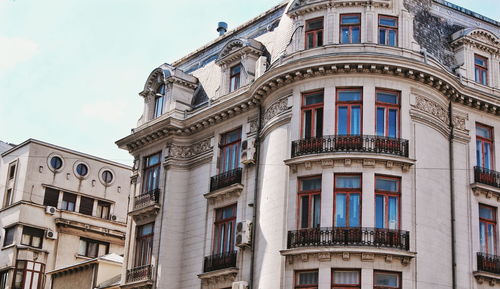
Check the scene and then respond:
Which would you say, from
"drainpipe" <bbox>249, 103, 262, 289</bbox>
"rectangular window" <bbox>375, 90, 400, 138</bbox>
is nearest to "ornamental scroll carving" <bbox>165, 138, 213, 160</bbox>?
"drainpipe" <bbox>249, 103, 262, 289</bbox>

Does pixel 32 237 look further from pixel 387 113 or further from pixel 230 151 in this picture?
pixel 387 113

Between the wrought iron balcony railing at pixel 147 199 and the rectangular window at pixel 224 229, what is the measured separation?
3.94 m

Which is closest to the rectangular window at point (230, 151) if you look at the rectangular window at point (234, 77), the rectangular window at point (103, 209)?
the rectangular window at point (234, 77)

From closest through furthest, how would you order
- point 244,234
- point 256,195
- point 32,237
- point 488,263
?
point 488,263 → point 244,234 → point 256,195 → point 32,237

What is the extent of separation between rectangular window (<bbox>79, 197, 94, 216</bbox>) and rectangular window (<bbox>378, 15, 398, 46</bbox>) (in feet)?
102

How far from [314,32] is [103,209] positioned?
96.4 ft

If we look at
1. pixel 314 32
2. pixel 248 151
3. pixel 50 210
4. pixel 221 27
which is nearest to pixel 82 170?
pixel 50 210

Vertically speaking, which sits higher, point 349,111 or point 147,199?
point 349,111

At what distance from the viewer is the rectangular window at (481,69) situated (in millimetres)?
38906

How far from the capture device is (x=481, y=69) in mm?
39156

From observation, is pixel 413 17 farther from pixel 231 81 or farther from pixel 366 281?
pixel 366 281

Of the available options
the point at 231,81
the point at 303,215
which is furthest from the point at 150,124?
the point at 303,215

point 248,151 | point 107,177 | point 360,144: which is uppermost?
point 107,177

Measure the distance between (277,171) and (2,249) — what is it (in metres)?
28.0
